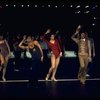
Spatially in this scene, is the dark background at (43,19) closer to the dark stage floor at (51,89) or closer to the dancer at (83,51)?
the dark stage floor at (51,89)

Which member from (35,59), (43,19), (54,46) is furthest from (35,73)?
(43,19)

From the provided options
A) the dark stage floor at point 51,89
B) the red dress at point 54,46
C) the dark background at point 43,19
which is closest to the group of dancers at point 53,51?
the red dress at point 54,46

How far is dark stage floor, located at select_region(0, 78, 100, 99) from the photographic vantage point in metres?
13.1

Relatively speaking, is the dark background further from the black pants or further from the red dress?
the black pants

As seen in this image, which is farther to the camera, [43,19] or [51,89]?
[43,19]

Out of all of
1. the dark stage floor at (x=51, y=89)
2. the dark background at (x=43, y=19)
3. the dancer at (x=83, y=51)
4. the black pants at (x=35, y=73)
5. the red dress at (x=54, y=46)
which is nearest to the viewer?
the dark stage floor at (x=51, y=89)

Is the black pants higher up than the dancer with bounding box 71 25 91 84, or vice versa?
the dancer with bounding box 71 25 91 84

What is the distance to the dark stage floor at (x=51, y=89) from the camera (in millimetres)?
13133

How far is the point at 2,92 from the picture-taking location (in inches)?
547

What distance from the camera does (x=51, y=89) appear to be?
48.6ft

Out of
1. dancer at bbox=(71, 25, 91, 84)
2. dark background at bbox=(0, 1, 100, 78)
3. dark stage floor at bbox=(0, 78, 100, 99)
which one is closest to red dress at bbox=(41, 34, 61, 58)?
dark stage floor at bbox=(0, 78, 100, 99)

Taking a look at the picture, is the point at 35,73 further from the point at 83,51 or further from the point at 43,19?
the point at 43,19

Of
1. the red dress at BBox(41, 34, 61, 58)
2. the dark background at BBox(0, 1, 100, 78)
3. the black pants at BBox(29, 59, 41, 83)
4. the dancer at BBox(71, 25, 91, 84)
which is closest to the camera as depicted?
the black pants at BBox(29, 59, 41, 83)

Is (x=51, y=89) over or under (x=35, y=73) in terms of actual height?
under
